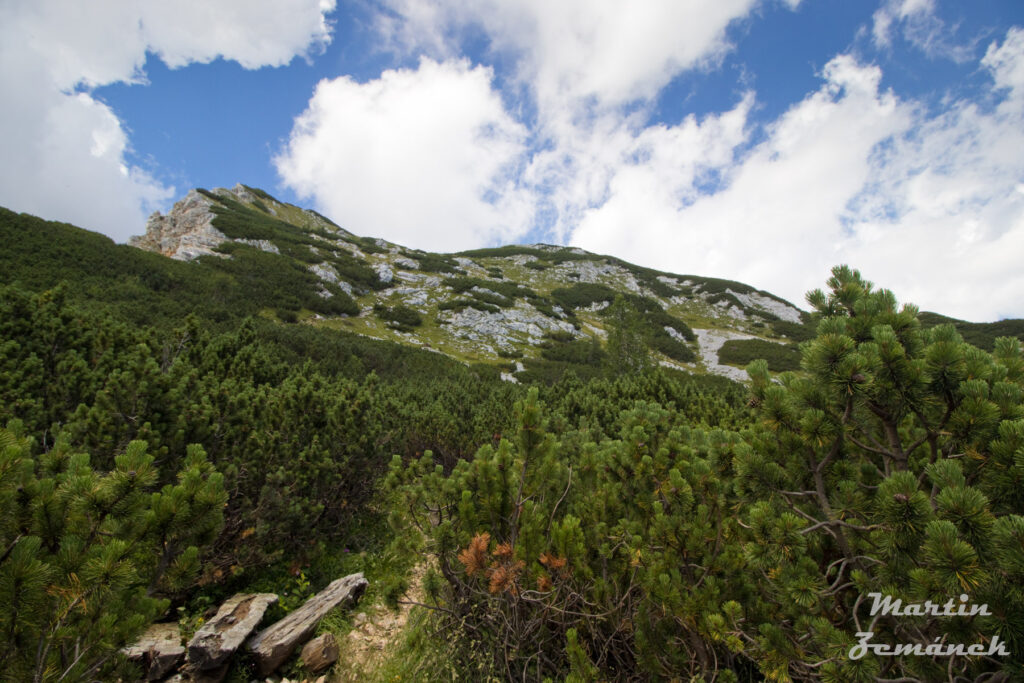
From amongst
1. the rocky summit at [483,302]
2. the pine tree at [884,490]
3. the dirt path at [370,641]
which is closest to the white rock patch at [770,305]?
the rocky summit at [483,302]

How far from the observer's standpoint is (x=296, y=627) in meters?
4.15

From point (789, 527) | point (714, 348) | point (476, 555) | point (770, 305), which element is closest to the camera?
point (789, 527)

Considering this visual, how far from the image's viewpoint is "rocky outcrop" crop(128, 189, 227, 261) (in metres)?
39.8

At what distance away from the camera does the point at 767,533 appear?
2.21 m

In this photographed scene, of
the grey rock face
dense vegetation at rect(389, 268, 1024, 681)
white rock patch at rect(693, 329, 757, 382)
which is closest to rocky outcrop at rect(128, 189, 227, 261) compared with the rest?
the grey rock face

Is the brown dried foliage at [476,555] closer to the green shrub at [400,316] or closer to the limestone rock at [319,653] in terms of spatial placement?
the limestone rock at [319,653]

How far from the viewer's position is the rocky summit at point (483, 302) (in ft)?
123

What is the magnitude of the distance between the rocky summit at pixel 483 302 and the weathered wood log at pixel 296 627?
22.9 meters

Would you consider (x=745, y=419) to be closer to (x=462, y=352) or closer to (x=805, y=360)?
(x=805, y=360)

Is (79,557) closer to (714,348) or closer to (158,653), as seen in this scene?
(158,653)

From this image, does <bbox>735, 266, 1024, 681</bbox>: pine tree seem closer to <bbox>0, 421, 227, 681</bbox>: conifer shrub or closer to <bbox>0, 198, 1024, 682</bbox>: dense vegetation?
<bbox>0, 198, 1024, 682</bbox>: dense vegetation

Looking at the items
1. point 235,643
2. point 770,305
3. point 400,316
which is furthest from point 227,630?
point 770,305

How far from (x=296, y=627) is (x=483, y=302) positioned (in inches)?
1625

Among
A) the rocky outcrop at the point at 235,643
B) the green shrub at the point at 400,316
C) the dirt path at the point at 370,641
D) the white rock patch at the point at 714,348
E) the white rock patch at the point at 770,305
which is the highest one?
the white rock patch at the point at 770,305
